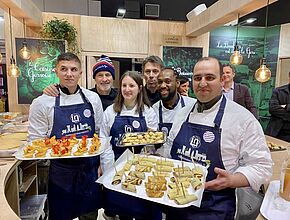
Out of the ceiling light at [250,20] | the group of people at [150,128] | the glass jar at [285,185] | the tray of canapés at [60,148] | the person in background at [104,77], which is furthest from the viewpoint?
the ceiling light at [250,20]

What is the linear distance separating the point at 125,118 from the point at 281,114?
217cm

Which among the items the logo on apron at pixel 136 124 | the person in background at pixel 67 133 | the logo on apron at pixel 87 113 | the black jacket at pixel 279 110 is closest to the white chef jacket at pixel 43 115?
the person in background at pixel 67 133

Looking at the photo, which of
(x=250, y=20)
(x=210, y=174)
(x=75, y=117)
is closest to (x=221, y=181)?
(x=210, y=174)

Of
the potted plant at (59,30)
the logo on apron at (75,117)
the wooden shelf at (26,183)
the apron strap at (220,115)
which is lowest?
the wooden shelf at (26,183)

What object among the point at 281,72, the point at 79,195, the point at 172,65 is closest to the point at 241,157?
the point at 79,195

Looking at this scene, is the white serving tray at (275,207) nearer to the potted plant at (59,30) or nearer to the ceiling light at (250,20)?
the potted plant at (59,30)

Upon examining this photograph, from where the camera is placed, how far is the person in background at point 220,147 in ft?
4.35

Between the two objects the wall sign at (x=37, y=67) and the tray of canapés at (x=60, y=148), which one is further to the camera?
the wall sign at (x=37, y=67)

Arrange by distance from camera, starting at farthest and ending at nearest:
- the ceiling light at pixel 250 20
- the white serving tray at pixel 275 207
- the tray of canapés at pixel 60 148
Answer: the ceiling light at pixel 250 20 → the tray of canapés at pixel 60 148 → the white serving tray at pixel 275 207

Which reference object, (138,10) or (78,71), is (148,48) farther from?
(78,71)

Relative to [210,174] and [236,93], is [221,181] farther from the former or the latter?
[236,93]

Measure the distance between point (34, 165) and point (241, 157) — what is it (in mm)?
2354

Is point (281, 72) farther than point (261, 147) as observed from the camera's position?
Yes

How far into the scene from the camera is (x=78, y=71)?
6.49 ft
